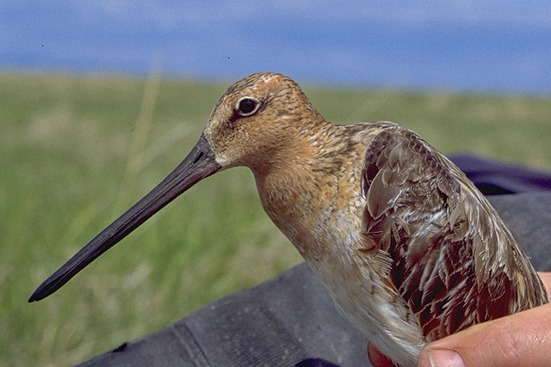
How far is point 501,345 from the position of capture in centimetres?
215

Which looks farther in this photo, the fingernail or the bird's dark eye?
the bird's dark eye

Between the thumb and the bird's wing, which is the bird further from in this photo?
the thumb

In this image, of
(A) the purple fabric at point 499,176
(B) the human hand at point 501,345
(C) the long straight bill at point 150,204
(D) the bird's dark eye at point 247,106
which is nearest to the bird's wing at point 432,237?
(B) the human hand at point 501,345

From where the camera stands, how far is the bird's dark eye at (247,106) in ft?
7.64

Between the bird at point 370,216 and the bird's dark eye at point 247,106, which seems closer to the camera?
the bird at point 370,216

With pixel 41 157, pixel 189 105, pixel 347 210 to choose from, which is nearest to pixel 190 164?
pixel 347 210

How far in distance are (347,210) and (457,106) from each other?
18.0m

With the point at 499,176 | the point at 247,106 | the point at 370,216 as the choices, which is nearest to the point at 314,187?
the point at 370,216

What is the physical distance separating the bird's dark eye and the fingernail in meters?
0.94

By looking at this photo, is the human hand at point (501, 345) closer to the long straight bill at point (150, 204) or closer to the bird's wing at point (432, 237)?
the bird's wing at point (432, 237)

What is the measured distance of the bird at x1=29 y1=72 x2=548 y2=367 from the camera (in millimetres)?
2221

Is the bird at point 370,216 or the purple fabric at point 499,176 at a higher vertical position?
the bird at point 370,216

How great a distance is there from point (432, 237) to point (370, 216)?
8.4 inches

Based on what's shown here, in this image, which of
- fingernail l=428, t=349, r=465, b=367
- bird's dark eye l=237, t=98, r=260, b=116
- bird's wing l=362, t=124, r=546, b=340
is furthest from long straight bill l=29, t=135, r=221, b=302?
fingernail l=428, t=349, r=465, b=367
